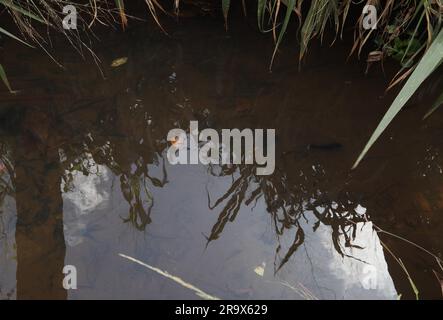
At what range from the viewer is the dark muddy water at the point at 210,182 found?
1.40 metres

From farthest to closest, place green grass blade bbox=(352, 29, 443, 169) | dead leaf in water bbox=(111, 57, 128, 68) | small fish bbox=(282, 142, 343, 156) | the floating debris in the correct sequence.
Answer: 1. dead leaf in water bbox=(111, 57, 128, 68)
2. small fish bbox=(282, 142, 343, 156)
3. the floating debris
4. green grass blade bbox=(352, 29, 443, 169)

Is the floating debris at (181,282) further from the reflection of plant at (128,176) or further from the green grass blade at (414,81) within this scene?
the green grass blade at (414,81)

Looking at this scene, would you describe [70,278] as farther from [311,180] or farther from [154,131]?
[311,180]

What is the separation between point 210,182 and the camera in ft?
5.45

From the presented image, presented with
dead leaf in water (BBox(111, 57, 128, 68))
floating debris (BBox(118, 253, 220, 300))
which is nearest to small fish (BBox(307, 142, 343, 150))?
floating debris (BBox(118, 253, 220, 300))

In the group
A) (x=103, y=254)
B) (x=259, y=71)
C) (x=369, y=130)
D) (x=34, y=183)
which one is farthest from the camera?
(x=259, y=71)

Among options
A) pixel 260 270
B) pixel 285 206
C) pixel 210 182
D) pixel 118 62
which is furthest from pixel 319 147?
pixel 118 62

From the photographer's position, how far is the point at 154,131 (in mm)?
1851

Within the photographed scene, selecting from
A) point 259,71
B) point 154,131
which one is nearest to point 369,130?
point 259,71

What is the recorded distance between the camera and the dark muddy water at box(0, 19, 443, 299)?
1.40 m

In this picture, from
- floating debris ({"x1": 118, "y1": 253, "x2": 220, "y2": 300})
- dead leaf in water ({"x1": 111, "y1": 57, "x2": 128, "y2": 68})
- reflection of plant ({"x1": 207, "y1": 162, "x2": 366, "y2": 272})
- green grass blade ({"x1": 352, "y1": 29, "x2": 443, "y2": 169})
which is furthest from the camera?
dead leaf in water ({"x1": 111, "y1": 57, "x2": 128, "y2": 68})

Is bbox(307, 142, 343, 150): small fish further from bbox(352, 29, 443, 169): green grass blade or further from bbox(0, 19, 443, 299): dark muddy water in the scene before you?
bbox(352, 29, 443, 169): green grass blade

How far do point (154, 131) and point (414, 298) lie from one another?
1.06 meters

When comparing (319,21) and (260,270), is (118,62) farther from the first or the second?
(260,270)
